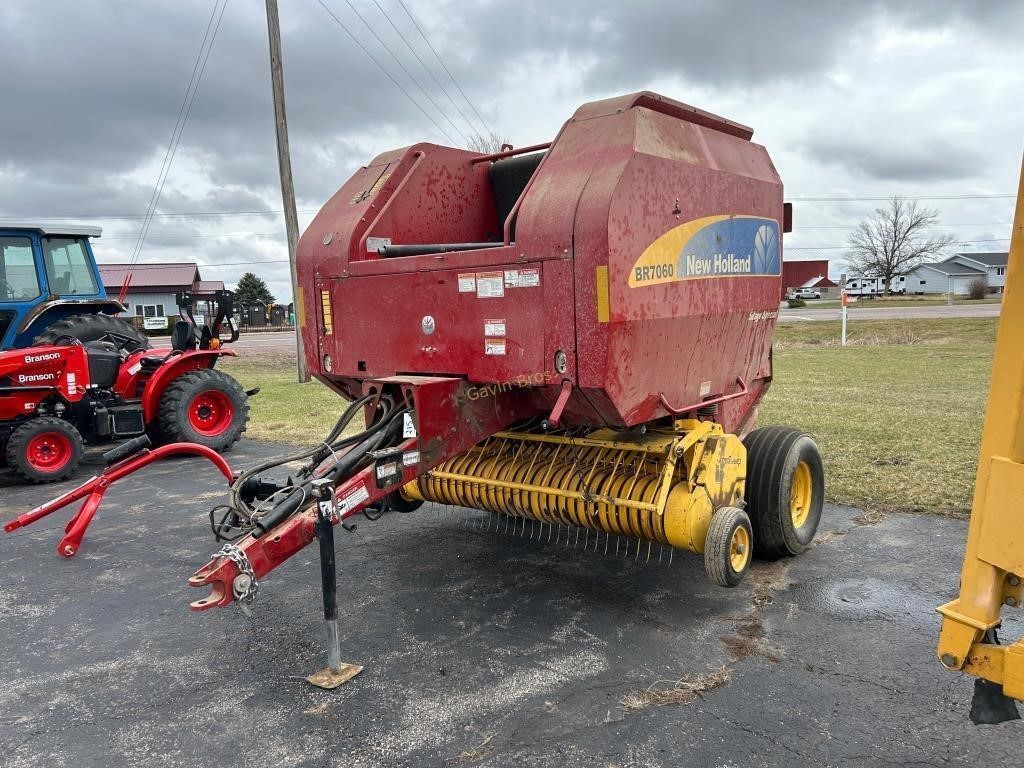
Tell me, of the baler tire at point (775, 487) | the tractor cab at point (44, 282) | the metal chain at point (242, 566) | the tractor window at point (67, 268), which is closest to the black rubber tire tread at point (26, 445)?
the tractor cab at point (44, 282)

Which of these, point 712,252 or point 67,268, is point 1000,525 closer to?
point 712,252

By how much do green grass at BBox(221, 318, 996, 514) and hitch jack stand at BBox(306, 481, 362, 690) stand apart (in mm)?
4049

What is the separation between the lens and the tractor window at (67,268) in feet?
27.7

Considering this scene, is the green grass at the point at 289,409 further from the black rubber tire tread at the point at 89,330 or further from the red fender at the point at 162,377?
the black rubber tire tread at the point at 89,330

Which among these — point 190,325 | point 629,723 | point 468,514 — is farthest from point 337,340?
point 190,325

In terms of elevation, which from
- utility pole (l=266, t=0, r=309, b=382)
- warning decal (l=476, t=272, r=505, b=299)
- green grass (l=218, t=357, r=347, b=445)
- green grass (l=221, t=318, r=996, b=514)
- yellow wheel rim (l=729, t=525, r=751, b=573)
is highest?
utility pole (l=266, t=0, r=309, b=382)

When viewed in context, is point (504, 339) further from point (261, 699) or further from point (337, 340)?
point (261, 699)

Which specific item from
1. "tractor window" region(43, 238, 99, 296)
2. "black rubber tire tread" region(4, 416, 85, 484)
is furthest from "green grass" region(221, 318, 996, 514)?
"tractor window" region(43, 238, 99, 296)

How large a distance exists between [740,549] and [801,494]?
4.23 feet

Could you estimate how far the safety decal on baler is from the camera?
11.7 ft

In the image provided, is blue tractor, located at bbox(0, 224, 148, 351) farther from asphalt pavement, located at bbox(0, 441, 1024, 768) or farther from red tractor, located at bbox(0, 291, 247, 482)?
asphalt pavement, located at bbox(0, 441, 1024, 768)

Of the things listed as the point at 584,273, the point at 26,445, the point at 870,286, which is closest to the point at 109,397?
the point at 26,445

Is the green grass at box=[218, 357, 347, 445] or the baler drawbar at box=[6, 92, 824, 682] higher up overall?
the baler drawbar at box=[6, 92, 824, 682]

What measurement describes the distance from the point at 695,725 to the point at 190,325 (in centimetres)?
779
